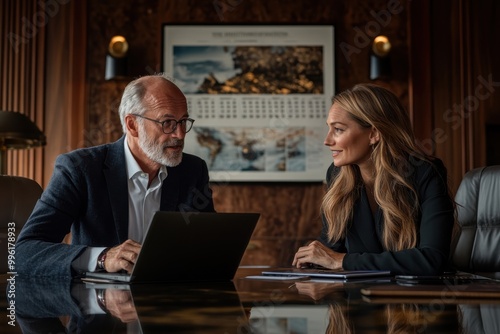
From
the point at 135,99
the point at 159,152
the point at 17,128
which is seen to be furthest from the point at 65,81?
the point at 159,152

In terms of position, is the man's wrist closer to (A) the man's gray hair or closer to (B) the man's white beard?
(B) the man's white beard

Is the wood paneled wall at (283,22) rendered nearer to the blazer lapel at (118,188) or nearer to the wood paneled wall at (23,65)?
the wood paneled wall at (23,65)

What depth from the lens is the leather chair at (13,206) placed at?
8.55 ft

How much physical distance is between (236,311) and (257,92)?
3.85 metres

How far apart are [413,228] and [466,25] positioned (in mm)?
3034

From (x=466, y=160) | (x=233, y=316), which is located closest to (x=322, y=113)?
(x=466, y=160)

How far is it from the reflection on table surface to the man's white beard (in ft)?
3.04

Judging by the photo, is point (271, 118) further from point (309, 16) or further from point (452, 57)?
point (452, 57)

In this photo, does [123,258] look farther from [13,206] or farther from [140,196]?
[13,206]

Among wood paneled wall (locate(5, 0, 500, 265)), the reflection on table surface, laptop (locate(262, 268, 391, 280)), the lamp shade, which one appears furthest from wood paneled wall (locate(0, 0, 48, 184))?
the reflection on table surface

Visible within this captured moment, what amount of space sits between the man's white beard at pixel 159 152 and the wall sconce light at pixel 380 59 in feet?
8.47

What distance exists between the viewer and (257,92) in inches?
199

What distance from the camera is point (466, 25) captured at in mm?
5090

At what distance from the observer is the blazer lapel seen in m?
2.46
